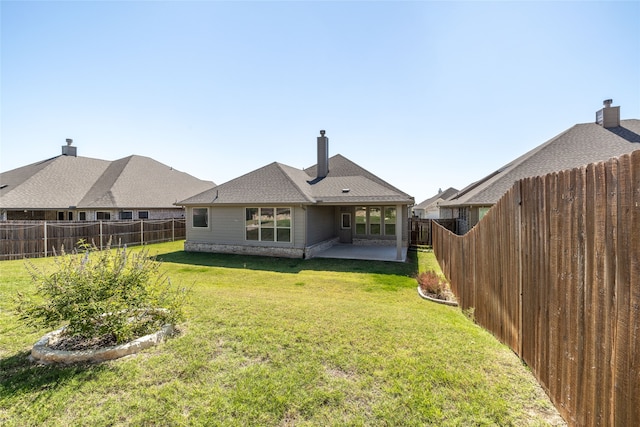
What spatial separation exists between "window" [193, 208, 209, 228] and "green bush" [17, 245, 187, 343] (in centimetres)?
1090

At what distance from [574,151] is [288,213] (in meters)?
14.9

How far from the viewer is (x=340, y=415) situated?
2.47 meters

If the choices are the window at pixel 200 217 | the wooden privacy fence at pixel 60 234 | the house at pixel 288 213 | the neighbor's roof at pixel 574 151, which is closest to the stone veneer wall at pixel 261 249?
the house at pixel 288 213

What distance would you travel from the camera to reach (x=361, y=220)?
17469 mm

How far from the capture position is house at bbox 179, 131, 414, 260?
13.1 m

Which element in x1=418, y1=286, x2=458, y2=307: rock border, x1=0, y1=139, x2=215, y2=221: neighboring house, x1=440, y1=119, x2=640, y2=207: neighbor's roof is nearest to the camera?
x1=418, y1=286, x2=458, y2=307: rock border

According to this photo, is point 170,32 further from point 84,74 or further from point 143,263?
point 143,263

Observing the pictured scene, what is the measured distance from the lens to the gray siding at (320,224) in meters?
13.7

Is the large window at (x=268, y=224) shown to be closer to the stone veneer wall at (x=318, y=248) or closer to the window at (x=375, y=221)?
the stone veneer wall at (x=318, y=248)

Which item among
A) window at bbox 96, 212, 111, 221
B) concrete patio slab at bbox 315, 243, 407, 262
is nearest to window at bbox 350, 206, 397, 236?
concrete patio slab at bbox 315, 243, 407, 262

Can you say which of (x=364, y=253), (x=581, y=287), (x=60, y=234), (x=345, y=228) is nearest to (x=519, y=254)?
(x=581, y=287)

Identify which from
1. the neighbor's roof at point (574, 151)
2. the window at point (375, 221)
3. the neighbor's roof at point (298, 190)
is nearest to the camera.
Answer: the neighbor's roof at point (574, 151)

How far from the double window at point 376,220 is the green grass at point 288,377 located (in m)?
12.1

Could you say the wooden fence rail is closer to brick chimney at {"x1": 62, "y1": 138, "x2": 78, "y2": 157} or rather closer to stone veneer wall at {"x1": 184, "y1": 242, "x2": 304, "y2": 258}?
stone veneer wall at {"x1": 184, "y1": 242, "x2": 304, "y2": 258}
